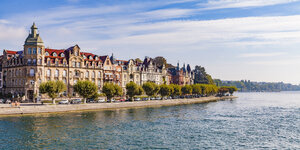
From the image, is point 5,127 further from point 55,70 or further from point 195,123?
point 55,70

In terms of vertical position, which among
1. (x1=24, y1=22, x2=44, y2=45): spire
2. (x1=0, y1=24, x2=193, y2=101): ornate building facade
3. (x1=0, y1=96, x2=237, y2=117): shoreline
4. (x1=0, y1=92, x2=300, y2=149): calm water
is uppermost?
(x1=24, y1=22, x2=44, y2=45): spire

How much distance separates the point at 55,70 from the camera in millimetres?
101062

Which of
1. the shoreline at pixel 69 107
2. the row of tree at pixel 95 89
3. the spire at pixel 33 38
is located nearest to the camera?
the shoreline at pixel 69 107

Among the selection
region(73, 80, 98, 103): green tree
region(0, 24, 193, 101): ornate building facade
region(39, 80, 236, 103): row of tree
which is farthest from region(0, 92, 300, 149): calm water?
region(0, 24, 193, 101): ornate building facade

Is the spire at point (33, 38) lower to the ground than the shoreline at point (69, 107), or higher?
higher

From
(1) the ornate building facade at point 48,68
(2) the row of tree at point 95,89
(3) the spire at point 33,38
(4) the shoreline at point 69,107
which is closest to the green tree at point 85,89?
(2) the row of tree at point 95,89

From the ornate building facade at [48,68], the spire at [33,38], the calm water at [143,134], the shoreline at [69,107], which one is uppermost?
the spire at [33,38]

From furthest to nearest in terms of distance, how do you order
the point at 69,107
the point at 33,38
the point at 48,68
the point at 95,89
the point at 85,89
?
1. the point at 48,68
2. the point at 33,38
3. the point at 95,89
4. the point at 85,89
5. the point at 69,107

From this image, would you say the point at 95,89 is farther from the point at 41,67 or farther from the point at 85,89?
→ the point at 41,67

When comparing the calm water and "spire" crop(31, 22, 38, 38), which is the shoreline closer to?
the calm water

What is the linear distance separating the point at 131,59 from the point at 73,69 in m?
36.4

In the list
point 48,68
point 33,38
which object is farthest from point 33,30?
point 48,68

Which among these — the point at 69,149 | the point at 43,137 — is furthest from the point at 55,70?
the point at 69,149

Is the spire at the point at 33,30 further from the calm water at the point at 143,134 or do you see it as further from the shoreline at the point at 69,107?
the calm water at the point at 143,134
